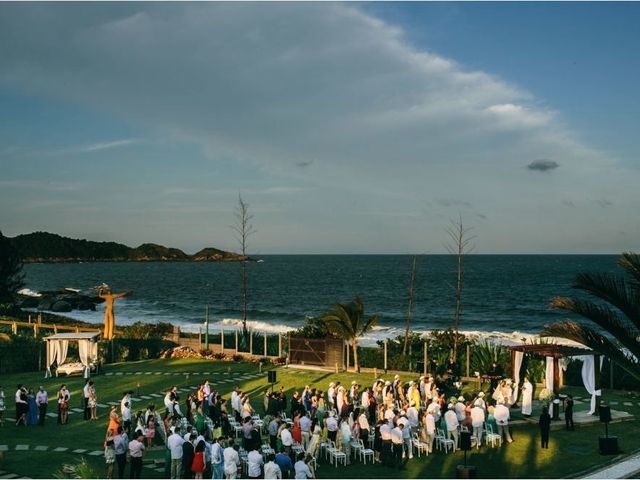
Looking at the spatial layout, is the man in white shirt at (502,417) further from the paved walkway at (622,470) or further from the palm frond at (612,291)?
the palm frond at (612,291)

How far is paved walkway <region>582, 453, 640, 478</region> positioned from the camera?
16969mm

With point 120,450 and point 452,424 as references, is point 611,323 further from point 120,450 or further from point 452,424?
point 120,450

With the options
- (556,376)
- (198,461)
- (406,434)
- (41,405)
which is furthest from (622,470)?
(41,405)

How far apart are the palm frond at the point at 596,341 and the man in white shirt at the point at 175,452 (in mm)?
10629

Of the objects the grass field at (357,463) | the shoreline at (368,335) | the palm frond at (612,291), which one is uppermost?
the palm frond at (612,291)

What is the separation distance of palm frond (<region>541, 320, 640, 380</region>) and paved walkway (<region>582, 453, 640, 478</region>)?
3160mm

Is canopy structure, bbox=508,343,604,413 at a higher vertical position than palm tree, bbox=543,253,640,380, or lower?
lower

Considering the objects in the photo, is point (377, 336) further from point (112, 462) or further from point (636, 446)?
point (112, 462)

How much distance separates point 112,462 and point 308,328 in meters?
21.1

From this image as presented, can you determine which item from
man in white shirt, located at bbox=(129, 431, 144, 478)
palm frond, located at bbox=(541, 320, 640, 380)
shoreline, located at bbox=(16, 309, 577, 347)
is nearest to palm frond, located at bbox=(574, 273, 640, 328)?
palm frond, located at bbox=(541, 320, 640, 380)

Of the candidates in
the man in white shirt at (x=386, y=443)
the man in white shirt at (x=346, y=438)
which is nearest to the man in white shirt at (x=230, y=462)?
the man in white shirt at (x=346, y=438)

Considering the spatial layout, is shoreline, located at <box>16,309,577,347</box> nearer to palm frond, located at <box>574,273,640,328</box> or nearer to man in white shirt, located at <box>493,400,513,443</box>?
man in white shirt, located at <box>493,400,513,443</box>

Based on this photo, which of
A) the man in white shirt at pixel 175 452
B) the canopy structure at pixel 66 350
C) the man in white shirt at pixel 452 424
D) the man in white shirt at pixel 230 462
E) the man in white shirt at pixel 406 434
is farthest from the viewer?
the canopy structure at pixel 66 350

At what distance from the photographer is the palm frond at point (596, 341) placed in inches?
616
